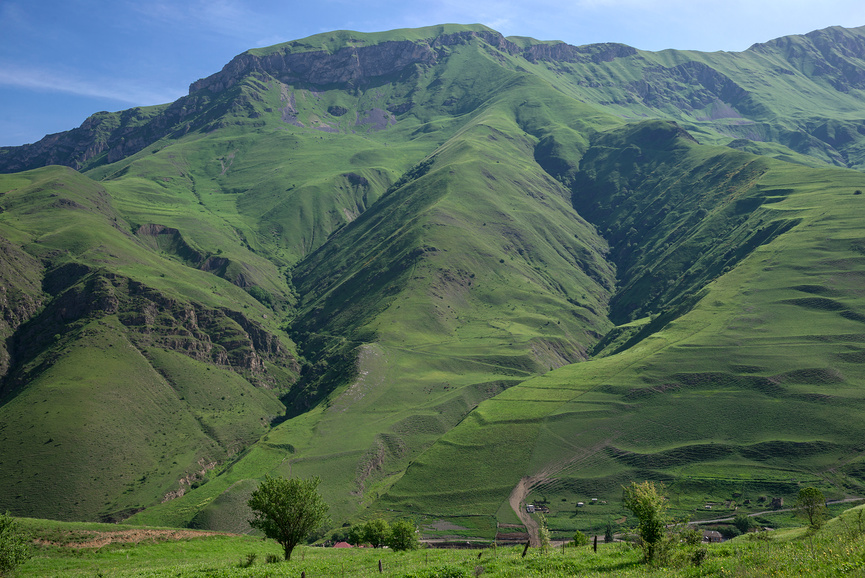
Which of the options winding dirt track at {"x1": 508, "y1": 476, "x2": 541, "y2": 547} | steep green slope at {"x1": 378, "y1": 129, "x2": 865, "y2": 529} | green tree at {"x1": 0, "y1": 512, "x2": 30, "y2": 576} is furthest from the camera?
steep green slope at {"x1": 378, "y1": 129, "x2": 865, "y2": 529}

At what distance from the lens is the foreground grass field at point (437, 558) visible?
34.8 metres

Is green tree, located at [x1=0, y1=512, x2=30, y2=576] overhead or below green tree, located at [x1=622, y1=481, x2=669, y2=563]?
below

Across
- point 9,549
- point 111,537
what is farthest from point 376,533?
point 9,549

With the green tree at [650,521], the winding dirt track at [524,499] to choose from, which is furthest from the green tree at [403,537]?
the green tree at [650,521]

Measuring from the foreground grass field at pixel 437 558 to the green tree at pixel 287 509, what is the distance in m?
5.35

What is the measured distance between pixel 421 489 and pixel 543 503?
115 ft

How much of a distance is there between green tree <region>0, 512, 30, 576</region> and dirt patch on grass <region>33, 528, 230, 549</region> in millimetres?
23621

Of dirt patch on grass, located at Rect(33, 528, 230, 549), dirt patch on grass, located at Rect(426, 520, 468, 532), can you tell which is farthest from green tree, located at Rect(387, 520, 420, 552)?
dirt patch on grass, located at Rect(426, 520, 468, 532)

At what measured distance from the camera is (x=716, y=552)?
44344 mm

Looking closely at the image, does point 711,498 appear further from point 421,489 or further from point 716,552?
point 716,552

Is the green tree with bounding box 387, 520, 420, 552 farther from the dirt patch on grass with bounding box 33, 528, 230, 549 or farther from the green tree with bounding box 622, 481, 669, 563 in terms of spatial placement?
the green tree with bounding box 622, 481, 669, 563

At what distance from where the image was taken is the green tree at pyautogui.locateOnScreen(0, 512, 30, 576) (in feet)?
180

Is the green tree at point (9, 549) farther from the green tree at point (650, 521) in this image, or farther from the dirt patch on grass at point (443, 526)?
the dirt patch on grass at point (443, 526)

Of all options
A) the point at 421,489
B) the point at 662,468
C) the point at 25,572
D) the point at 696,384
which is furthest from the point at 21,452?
the point at 696,384
